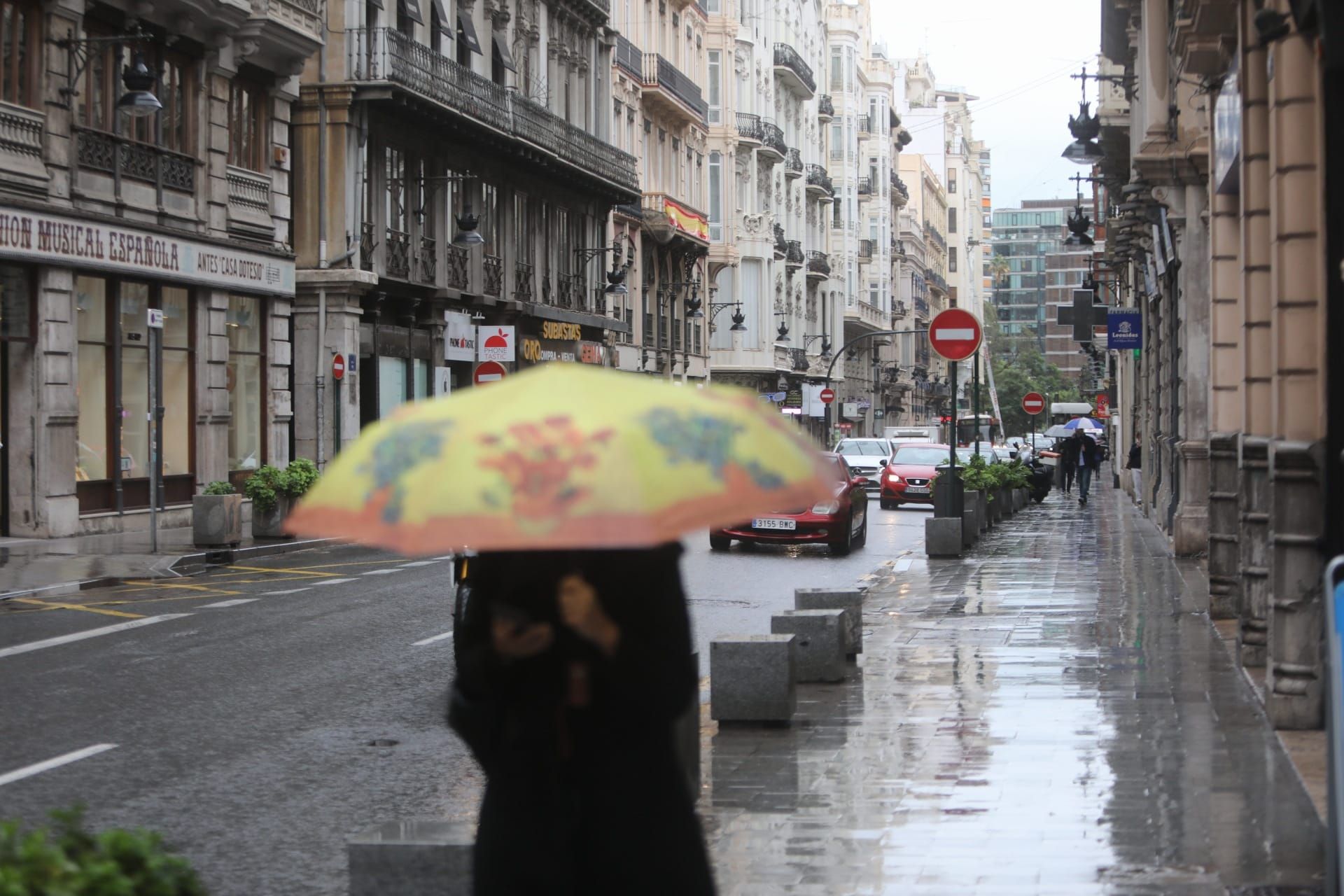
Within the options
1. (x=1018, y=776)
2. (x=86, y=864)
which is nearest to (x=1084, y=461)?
(x=1018, y=776)

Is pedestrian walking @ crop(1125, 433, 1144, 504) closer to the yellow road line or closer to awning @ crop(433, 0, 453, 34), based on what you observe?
awning @ crop(433, 0, 453, 34)

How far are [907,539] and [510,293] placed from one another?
16.8m

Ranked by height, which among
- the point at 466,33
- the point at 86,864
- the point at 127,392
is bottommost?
the point at 86,864

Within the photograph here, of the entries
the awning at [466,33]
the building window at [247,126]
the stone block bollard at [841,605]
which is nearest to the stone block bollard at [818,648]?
the stone block bollard at [841,605]

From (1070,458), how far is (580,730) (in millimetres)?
48912

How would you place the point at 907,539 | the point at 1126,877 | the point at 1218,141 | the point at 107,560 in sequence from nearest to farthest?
the point at 1126,877
the point at 1218,141
the point at 107,560
the point at 907,539

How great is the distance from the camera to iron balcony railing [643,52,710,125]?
58188 millimetres

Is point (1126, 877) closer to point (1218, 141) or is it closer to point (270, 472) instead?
point (1218, 141)

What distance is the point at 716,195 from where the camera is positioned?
2751 inches

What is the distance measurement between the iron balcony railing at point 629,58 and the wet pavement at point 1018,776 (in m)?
42.3

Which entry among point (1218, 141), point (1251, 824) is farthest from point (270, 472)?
point (1251, 824)

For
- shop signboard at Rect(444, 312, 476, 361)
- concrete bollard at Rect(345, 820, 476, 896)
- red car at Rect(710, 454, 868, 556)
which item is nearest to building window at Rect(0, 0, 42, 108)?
red car at Rect(710, 454, 868, 556)

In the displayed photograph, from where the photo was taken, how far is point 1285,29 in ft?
32.1

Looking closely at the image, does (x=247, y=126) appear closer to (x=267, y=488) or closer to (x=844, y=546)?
(x=267, y=488)
